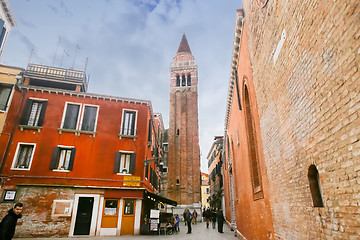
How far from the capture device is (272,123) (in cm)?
534

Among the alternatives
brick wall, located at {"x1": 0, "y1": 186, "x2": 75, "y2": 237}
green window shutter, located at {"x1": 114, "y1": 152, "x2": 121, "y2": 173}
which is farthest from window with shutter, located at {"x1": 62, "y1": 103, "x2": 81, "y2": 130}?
brick wall, located at {"x1": 0, "y1": 186, "x2": 75, "y2": 237}

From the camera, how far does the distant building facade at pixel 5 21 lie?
16.9 m

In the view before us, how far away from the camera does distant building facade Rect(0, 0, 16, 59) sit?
1695cm

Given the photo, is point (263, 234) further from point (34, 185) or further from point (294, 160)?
point (34, 185)

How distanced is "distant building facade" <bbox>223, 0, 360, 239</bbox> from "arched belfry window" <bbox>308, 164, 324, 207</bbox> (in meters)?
0.01

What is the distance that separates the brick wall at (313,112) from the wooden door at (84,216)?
10166 millimetres

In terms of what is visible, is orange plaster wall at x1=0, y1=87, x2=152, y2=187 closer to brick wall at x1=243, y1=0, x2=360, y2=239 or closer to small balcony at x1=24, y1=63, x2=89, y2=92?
small balcony at x1=24, y1=63, x2=89, y2=92

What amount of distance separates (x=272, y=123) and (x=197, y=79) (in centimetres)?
3013

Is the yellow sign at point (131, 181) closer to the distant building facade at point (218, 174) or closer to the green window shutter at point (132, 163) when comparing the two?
the green window shutter at point (132, 163)

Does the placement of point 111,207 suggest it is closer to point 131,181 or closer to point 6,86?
point 131,181

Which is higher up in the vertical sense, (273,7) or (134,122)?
(134,122)

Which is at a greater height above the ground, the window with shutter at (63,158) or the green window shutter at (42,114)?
the green window shutter at (42,114)

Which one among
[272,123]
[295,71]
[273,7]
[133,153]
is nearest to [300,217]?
[272,123]

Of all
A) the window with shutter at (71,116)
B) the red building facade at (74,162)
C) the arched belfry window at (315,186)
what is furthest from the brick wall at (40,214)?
the arched belfry window at (315,186)
